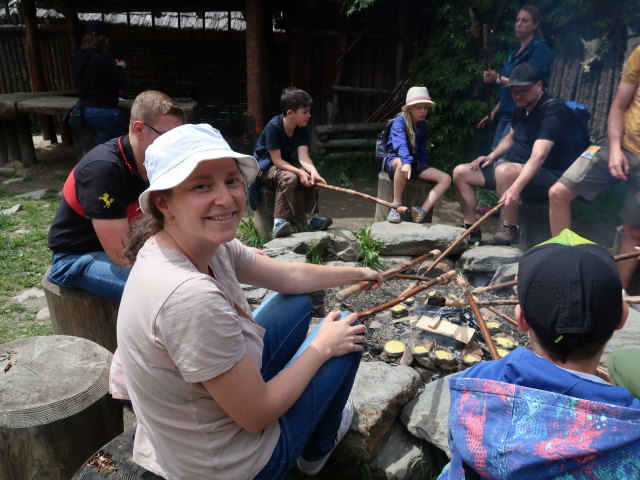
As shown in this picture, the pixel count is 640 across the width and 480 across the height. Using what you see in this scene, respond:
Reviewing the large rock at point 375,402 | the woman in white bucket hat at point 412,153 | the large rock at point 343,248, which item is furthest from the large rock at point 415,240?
the large rock at point 375,402

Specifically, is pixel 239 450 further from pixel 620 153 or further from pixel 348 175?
pixel 348 175

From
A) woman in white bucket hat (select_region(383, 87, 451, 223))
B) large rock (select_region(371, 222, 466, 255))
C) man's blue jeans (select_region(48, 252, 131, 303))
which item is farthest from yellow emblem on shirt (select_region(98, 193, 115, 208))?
woman in white bucket hat (select_region(383, 87, 451, 223))

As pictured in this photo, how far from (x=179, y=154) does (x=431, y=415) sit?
157 centimetres

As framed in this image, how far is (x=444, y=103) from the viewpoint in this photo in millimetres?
7180

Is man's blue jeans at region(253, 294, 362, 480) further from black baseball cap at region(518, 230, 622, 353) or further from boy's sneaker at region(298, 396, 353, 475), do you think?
black baseball cap at region(518, 230, 622, 353)

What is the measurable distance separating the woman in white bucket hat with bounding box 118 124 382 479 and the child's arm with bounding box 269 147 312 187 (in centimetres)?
299

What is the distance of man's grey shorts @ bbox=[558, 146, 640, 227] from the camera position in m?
3.69

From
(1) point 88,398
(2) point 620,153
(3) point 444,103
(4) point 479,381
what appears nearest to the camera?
(4) point 479,381

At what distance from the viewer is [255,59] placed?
23.0ft

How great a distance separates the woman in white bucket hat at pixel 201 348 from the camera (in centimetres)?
137

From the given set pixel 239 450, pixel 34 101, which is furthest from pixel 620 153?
pixel 34 101

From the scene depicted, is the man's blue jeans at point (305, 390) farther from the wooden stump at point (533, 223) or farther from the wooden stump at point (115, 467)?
the wooden stump at point (533, 223)

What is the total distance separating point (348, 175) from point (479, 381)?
685 centimetres

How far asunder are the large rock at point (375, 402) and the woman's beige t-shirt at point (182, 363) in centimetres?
62
